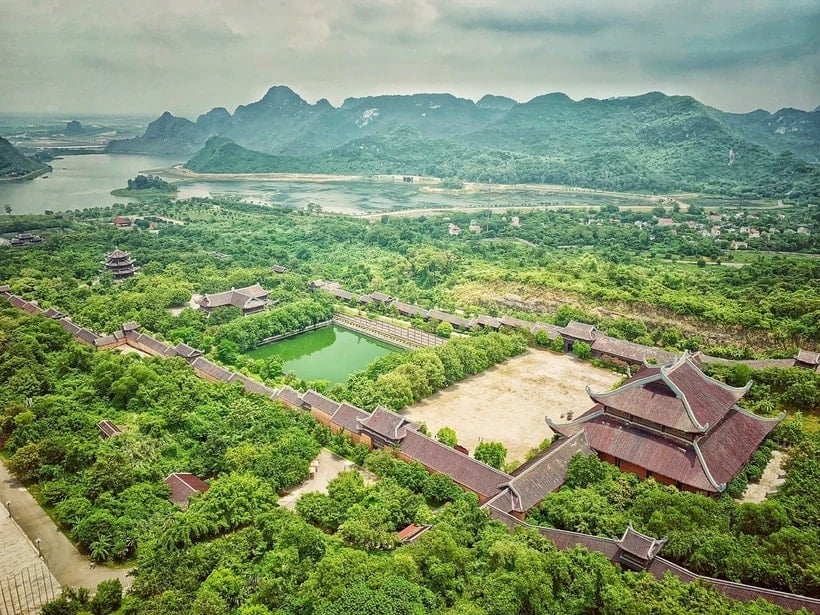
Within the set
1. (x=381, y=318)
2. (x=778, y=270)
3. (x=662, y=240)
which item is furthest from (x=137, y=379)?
(x=662, y=240)

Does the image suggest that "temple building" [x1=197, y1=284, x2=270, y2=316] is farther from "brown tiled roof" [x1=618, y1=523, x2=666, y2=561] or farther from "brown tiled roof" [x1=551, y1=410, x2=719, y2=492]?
"brown tiled roof" [x1=618, y1=523, x2=666, y2=561]

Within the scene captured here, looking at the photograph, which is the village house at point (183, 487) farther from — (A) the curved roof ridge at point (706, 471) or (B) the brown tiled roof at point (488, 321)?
(B) the brown tiled roof at point (488, 321)

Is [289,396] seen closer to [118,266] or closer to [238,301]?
[238,301]

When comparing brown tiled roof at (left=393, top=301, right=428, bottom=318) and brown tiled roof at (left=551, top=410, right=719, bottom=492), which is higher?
brown tiled roof at (left=551, top=410, right=719, bottom=492)

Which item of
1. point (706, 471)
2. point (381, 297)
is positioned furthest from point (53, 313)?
point (706, 471)

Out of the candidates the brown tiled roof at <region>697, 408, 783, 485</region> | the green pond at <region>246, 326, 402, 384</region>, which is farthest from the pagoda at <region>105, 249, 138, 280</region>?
the brown tiled roof at <region>697, 408, 783, 485</region>
